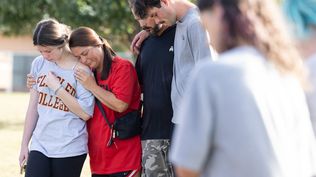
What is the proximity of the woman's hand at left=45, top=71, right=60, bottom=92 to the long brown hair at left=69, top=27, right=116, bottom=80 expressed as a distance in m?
0.25

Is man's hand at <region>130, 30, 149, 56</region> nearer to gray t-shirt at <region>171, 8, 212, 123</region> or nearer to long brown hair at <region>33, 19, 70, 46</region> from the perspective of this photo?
gray t-shirt at <region>171, 8, 212, 123</region>

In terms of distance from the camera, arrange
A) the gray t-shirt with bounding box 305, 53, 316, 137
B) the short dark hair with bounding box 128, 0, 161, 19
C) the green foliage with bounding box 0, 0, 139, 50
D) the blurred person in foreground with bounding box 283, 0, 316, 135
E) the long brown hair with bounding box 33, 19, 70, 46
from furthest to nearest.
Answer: the green foliage with bounding box 0, 0, 139, 50
the long brown hair with bounding box 33, 19, 70, 46
the short dark hair with bounding box 128, 0, 161, 19
the gray t-shirt with bounding box 305, 53, 316, 137
the blurred person in foreground with bounding box 283, 0, 316, 135

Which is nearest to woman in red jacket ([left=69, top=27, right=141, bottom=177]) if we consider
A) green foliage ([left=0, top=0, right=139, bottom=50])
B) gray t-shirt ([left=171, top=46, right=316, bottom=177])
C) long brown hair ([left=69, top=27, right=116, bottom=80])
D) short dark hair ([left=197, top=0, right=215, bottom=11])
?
long brown hair ([left=69, top=27, right=116, bottom=80])

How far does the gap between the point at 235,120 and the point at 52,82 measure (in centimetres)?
276

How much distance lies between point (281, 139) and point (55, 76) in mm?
2759

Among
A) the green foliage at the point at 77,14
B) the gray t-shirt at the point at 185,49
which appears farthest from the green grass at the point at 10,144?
the gray t-shirt at the point at 185,49

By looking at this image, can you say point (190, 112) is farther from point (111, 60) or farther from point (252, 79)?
point (111, 60)

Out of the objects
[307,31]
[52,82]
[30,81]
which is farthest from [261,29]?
[30,81]

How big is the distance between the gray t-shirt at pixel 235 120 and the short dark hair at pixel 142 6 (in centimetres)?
219

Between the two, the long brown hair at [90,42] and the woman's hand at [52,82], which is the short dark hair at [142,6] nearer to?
the long brown hair at [90,42]

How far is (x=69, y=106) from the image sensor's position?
5.03 meters

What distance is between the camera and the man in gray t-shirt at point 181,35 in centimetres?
477

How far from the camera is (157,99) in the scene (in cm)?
504

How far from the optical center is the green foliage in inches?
625
